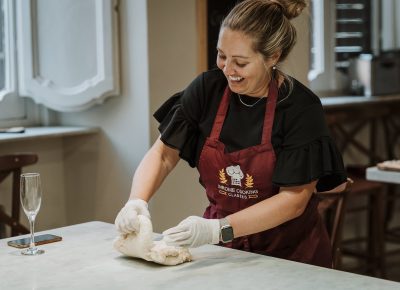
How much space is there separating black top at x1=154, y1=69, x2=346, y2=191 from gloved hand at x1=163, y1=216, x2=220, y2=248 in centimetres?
27

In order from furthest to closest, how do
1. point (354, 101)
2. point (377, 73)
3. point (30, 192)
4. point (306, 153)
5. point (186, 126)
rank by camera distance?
point (377, 73), point (354, 101), point (186, 126), point (306, 153), point (30, 192)

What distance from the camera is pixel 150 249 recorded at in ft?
6.75

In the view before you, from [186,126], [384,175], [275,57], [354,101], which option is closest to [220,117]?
[186,126]

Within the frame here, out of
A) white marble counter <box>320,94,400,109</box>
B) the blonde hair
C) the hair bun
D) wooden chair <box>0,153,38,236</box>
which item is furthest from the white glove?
white marble counter <box>320,94,400,109</box>

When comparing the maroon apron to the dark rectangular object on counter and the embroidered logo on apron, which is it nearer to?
the embroidered logo on apron

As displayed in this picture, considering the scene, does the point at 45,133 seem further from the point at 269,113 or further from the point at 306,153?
the point at 306,153

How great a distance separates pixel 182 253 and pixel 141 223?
0.14m

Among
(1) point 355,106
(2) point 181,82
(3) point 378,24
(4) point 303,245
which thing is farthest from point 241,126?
(3) point 378,24

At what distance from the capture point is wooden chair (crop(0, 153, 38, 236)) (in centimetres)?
351

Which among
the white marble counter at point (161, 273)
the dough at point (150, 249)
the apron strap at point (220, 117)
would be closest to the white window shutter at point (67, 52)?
the apron strap at point (220, 117)

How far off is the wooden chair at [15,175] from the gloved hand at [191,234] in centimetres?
160

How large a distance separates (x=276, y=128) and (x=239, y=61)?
225 mm

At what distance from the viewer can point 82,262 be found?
6.88 ft

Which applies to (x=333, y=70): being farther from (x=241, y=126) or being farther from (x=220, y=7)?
(x=241, y=126)
